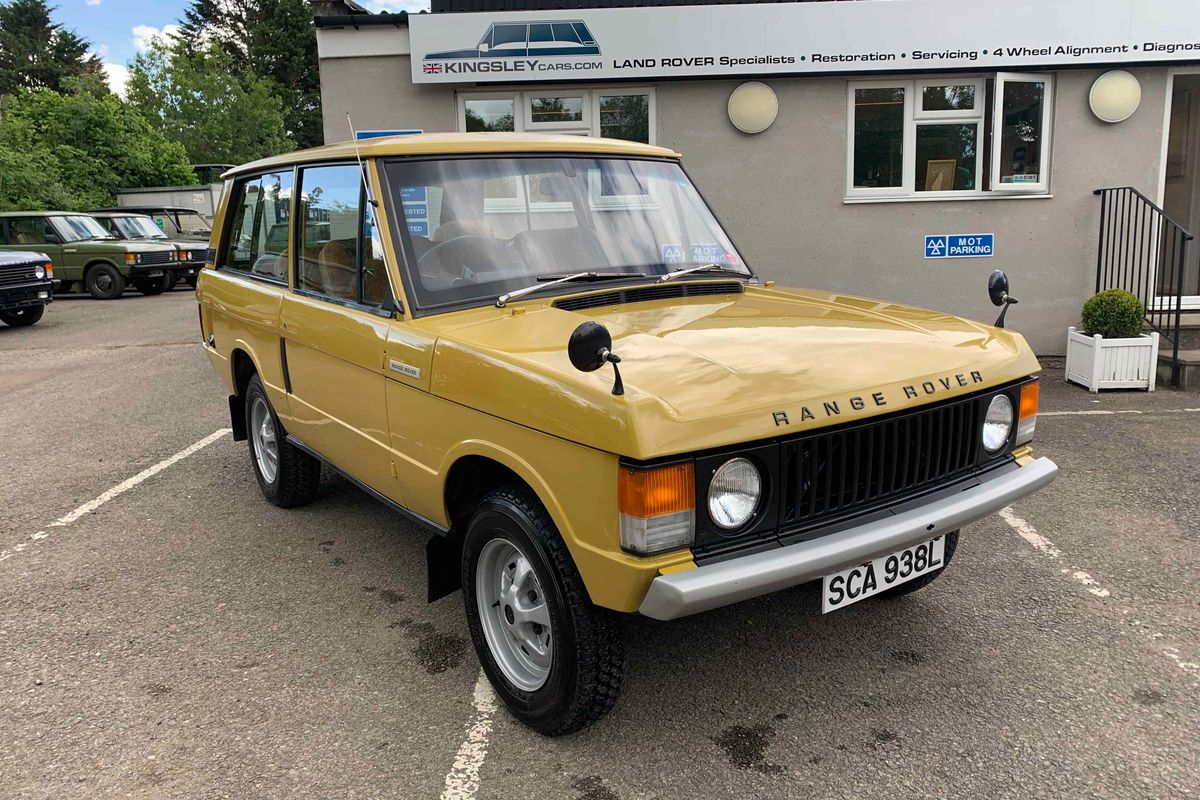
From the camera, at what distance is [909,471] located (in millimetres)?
2785

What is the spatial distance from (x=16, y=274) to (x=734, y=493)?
15212 millimetres

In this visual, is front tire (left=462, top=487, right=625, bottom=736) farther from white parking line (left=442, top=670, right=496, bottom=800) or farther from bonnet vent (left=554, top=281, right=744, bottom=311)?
bonnet vent (left=554, top=281, right=744, bottom=311)

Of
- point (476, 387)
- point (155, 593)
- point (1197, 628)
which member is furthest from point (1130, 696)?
point (155, 593)

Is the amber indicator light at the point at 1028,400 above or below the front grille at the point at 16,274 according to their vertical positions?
below

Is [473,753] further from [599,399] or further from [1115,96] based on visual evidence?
[1115,96]

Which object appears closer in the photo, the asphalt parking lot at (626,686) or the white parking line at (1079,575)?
the asphalt parking lot at (626,686)

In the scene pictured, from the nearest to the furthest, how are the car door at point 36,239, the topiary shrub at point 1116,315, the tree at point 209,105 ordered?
the topiary shrub at point 1116,315
the car door at point 36,239
the tree at point 209,105

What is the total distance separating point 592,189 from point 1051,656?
2644 millimetres

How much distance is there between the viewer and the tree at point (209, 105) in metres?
47.8

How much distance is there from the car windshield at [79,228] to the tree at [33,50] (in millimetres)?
40907

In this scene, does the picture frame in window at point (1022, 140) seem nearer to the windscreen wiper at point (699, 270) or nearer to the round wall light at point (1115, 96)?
the round wall light at point (1115, 96)

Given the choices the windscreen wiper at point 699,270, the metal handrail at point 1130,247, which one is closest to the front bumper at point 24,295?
the windscreen wiper at point 699,270

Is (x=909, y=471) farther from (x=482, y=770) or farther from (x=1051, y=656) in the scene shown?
(x=482, y=770)

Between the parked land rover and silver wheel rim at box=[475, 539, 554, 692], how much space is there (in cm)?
1408
